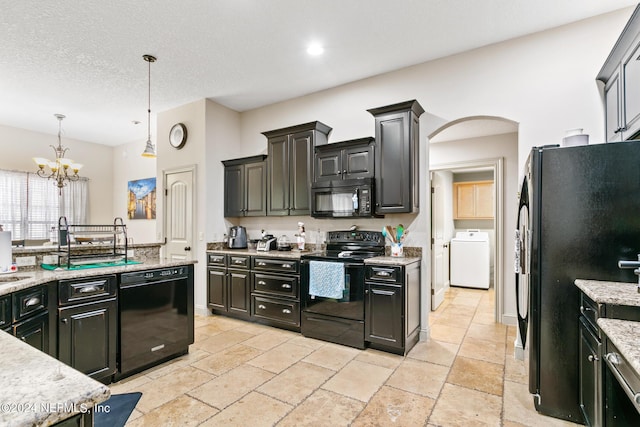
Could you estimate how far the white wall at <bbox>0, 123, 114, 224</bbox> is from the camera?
5941 mm

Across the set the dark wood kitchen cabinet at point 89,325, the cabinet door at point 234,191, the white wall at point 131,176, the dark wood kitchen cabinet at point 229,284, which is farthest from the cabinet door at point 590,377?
the white wall at point 131,176

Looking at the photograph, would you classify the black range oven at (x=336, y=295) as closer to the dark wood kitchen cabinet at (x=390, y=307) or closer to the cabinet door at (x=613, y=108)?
the dark wood kitchen cabinet at (x=390, y=307)

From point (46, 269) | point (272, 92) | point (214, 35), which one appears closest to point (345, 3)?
point (214, 35)

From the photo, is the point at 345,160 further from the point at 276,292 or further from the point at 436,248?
the point at 436,248

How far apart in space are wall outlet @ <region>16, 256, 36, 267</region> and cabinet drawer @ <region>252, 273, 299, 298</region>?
85.4 inches

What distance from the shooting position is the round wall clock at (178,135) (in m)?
4.90

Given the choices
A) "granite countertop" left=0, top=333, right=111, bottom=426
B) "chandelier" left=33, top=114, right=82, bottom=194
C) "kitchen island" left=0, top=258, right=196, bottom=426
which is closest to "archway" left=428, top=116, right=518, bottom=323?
"kitchen island" left=0, top=258, right=196, bottom=426

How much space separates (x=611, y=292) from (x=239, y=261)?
3.68 meters

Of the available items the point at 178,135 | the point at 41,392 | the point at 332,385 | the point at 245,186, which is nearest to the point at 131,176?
the point at 178,135

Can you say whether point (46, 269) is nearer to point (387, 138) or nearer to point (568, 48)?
point (387, 138)

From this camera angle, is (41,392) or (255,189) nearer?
(41,392)

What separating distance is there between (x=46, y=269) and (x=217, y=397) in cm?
171

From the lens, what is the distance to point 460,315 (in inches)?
181

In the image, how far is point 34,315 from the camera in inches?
84.3
